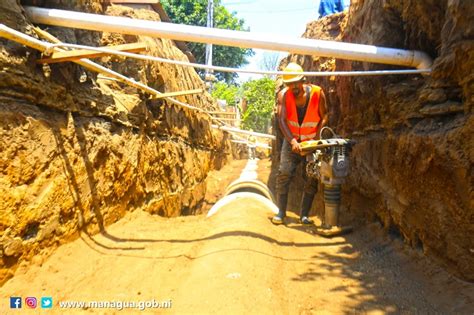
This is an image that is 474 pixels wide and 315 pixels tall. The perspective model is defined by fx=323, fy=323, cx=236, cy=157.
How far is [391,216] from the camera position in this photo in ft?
11.3

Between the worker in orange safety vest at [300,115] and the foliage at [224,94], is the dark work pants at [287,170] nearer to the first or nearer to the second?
the worker in orange safety vest at [300,115]

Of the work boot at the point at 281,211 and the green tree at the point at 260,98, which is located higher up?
the green tree at the point at 260,98

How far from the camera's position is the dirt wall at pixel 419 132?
2.31m

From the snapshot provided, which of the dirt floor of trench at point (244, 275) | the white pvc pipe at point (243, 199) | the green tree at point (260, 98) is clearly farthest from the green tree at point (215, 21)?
the dirt floor of trench at point (244, 275)

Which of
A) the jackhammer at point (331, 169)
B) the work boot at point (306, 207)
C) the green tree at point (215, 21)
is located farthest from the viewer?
the green tree at point (215, 21)

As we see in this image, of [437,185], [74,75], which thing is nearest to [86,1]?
[74,75]

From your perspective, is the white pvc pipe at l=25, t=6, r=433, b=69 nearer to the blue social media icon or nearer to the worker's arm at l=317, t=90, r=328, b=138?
the worker's arm at l=317, t=90, r=328, b=138

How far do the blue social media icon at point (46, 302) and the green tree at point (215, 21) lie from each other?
83.4ft

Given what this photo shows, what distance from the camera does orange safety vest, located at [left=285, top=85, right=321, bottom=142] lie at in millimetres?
4461

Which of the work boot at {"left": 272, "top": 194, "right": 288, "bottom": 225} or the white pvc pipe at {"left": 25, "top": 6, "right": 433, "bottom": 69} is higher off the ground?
the white pvc pipe at {"left": 25, "top": 6, "right": 433, "bottom": 69}

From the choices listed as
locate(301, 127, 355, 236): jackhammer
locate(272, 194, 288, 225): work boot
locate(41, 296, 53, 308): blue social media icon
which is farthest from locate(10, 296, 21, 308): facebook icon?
locate(301, 127, 355, 236): jackhammer

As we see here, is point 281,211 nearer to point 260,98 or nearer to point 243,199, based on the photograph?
point 243,199

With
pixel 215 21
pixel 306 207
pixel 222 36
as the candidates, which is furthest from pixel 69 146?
pixel 215 21

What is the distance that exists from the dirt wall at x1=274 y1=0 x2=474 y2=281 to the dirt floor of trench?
265 millimetres
